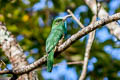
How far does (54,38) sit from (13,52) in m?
0.56

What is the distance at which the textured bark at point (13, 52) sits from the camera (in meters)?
3.12

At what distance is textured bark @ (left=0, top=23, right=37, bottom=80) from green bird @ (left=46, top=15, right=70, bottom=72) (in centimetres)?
36

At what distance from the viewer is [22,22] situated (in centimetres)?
494

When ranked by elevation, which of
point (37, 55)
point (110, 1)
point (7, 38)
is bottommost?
point (7, 38)

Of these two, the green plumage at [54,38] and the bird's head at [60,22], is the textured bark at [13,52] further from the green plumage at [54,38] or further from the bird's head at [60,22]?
the bird's head at [60,22]

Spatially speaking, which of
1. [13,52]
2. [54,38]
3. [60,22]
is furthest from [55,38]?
[13,52]

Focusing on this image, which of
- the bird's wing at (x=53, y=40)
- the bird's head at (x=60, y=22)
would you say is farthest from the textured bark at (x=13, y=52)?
the bird's head at (x=60, y=22)

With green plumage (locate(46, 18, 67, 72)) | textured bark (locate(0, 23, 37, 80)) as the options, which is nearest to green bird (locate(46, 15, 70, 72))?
green plumage (locate(46, 18, 67, 72))

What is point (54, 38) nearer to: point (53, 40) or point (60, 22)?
point (53, 40)

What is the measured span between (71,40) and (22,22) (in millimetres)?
2533

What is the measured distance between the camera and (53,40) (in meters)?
2.99

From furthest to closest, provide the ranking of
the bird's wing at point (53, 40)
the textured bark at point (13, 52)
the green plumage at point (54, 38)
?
the textured bark at point (13, 52), the bird's wing at point (53, 40), the green plumage at point (54, 38)

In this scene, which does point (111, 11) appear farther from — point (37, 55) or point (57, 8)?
point (37, 55)

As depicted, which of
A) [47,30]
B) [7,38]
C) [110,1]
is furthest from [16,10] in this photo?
[110,1]
